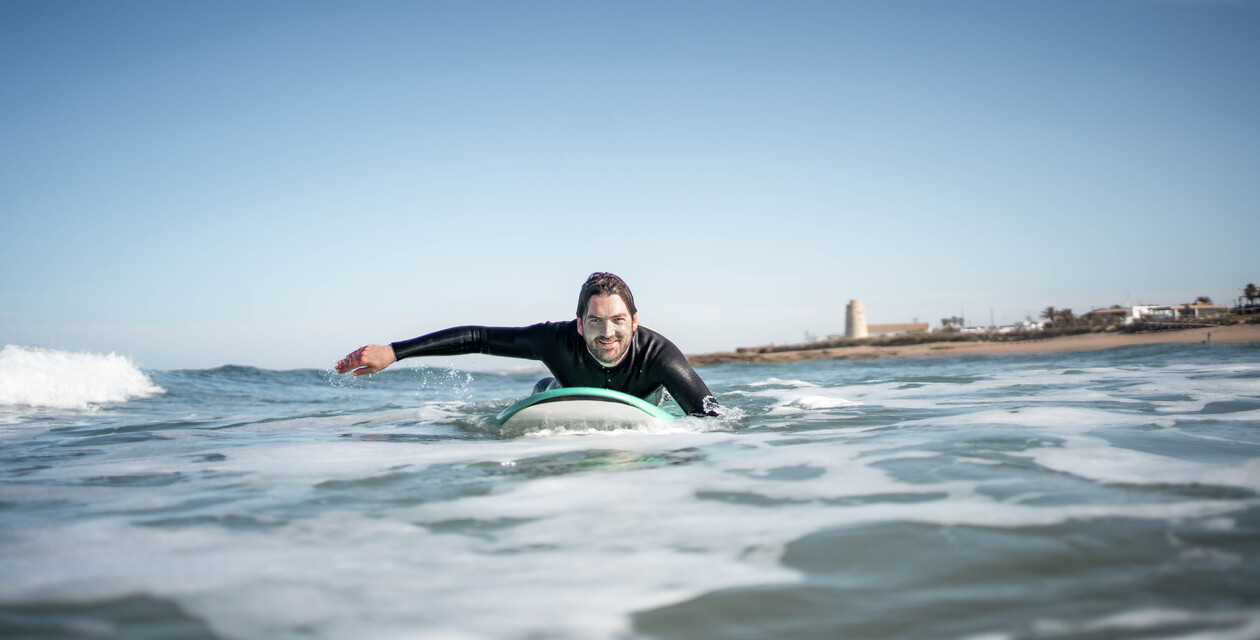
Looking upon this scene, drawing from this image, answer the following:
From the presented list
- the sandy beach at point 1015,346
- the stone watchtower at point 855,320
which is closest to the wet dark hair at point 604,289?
the sandy beach at point 1015,346

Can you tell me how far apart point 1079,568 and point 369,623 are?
1862mm

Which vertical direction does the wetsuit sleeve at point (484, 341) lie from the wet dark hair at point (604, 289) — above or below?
below

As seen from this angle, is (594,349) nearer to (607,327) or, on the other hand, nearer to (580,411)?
(607,327)

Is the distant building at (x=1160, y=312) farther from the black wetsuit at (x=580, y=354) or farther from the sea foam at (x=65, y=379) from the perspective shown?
the sea foam at (x=65, y=379)

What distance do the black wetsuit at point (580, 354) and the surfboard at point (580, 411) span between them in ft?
1.84

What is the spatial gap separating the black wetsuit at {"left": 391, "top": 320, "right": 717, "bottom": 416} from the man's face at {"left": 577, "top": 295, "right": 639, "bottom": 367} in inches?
8.0

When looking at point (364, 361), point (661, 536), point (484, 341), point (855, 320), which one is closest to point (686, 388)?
point (484, 341)

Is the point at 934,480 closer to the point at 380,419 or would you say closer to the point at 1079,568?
the point at 1079,568

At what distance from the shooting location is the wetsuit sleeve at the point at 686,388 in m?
5.77

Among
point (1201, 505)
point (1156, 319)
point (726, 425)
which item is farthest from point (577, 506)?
point (1156, 319)

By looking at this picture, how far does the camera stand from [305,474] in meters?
3.67

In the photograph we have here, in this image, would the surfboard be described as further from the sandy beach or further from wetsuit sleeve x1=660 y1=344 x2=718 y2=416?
the sandy beach

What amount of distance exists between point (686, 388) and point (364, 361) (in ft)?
8.26

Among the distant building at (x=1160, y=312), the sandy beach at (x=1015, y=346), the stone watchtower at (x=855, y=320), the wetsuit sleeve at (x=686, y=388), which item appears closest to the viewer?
the wetsuit sleeve at (x=686, y=388)
